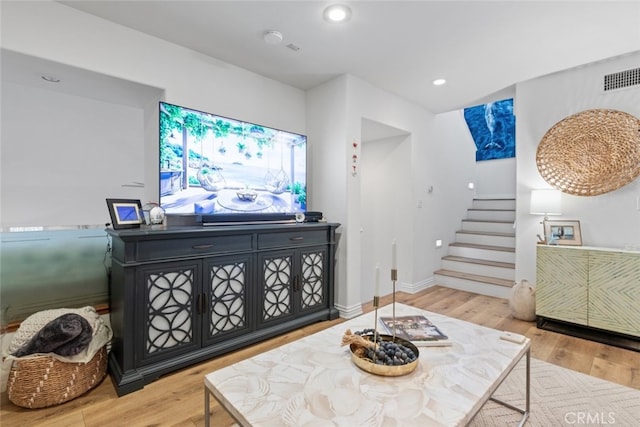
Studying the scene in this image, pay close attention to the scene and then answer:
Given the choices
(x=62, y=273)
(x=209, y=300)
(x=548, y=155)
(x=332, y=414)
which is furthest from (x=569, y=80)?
(x=62, y=273)

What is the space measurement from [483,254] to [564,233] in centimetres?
144

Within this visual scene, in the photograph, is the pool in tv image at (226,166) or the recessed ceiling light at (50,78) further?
the pool in tv image at (226,166)

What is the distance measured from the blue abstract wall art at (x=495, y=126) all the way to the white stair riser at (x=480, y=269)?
2.73 meters

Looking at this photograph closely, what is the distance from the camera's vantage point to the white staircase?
3.87 m

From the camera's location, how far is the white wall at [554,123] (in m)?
2.71

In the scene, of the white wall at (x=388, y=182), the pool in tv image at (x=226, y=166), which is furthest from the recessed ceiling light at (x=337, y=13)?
the pool in tv image at (x=226, y=166)

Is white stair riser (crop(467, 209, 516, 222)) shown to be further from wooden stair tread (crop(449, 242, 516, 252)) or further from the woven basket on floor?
the woven basket on floor

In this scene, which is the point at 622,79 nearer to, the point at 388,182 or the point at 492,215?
the point at 388,182

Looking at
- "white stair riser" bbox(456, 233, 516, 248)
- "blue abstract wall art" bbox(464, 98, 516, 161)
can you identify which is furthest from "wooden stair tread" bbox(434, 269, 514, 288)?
"blue abstract wall art" bbox(464, 98, 516, 161)

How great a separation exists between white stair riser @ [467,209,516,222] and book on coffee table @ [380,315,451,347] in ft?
12.7

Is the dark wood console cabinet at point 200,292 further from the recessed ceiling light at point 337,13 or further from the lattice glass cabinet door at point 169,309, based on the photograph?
the recessed ceiling light at point 337,13

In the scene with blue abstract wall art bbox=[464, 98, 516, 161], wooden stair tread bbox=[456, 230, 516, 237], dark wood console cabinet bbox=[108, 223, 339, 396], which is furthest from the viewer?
blue abstract wall art bbox=[464, 98, 516, 161]

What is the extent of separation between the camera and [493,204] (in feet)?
17.2

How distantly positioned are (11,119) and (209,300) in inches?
79.1
